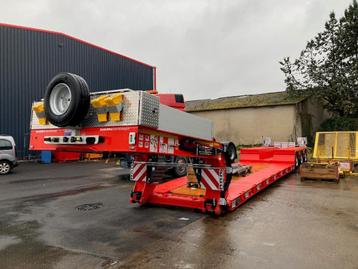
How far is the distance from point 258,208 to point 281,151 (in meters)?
6.35

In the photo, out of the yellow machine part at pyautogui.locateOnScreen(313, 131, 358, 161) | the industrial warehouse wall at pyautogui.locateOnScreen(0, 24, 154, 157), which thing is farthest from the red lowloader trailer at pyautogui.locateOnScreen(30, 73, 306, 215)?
the industrial warehouse wall at pyautogui.locateOnScreen(0, 24, 154, 157)

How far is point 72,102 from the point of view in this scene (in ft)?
14.1

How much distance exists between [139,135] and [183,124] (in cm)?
108

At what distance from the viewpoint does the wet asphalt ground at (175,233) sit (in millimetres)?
3977

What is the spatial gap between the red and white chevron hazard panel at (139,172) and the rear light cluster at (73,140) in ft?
8.04

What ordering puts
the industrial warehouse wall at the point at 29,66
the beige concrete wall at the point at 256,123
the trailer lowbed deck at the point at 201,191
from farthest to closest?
the beige concrete wall at the point at 256,123 → the industrial warehouse wall at the point at 29,66 → the trailer lowbed deck at the point at 201,191

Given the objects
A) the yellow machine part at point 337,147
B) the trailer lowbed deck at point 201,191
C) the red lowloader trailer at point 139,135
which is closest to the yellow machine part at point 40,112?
the red lowloader trailer at point 139,135

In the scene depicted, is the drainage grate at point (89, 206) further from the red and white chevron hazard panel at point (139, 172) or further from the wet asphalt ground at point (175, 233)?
the red and white chevron hazard panel at point (139, 172)

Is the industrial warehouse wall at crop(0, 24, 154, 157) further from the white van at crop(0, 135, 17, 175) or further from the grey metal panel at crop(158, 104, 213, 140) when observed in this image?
the grey metal panel at crop(158, 104, 213, 140)

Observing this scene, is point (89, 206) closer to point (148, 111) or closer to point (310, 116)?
point (148, 111)

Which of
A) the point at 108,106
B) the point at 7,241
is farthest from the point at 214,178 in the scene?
the point at 7,241

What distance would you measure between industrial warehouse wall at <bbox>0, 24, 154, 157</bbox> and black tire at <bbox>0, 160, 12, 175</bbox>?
6095 mm

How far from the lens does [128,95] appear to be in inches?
169

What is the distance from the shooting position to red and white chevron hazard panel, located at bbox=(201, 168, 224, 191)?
6059 mm
